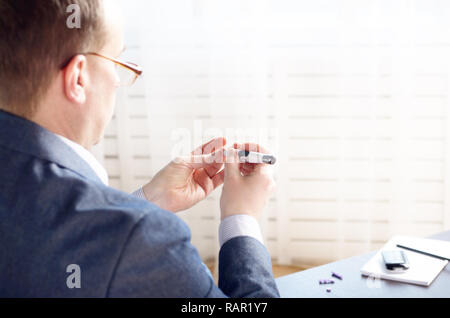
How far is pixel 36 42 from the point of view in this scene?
73 centimetres

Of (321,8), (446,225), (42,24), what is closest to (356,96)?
(321,8)

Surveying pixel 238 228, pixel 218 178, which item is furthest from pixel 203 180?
pixel 238 228

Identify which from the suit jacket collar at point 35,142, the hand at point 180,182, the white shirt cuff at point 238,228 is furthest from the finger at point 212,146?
the suit jacket collar at point 35,142

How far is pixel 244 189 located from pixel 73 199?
1.34ft

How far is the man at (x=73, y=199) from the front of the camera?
2.11 feet

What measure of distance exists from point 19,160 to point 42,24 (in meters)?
0.19

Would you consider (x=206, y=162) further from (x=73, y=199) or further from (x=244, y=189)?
(x=73, y=199)

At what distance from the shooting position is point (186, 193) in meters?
1.31

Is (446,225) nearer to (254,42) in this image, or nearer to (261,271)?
(254,42)

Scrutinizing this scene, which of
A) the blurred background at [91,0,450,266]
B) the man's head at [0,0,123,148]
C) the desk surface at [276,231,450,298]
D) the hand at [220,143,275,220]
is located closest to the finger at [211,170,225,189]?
the hand at [220,143,275,220]

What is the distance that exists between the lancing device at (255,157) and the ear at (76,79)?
391 millimetres

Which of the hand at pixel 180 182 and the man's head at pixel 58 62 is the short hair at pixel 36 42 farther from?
the hand at pixel 180 182

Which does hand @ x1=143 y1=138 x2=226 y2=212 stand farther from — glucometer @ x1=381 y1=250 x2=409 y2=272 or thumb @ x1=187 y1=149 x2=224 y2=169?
glucometer @ x1=381 y1=250 x2=409 y2=272

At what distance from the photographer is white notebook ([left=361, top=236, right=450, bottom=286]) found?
1.01 meters
